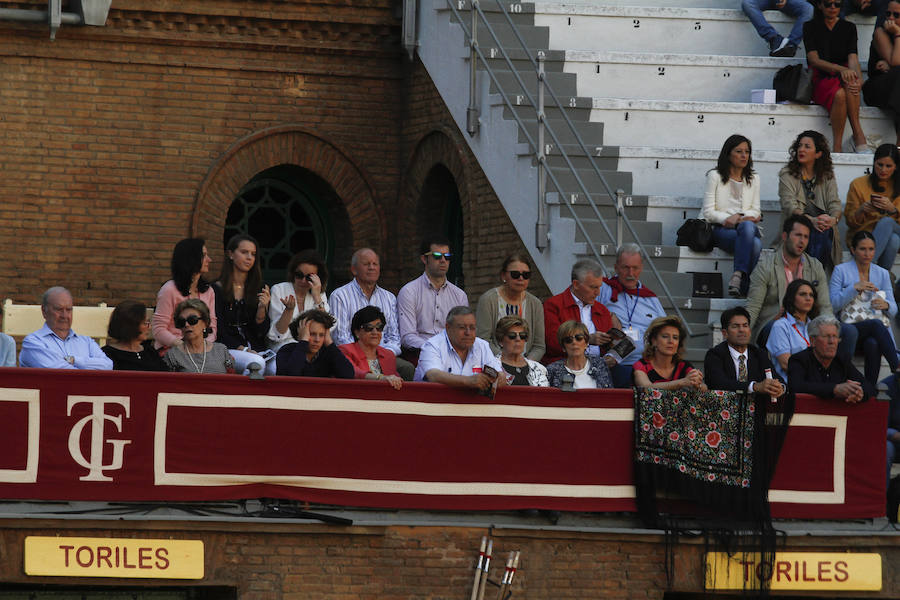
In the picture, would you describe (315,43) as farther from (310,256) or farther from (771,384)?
(771,384)

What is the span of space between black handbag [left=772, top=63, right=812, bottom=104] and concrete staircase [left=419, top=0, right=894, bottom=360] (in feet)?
0.54

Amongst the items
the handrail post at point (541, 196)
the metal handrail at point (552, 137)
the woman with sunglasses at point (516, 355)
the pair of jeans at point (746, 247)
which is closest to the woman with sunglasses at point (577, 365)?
the woman with sunglasses at point (516, 355)

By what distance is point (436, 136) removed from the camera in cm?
1814

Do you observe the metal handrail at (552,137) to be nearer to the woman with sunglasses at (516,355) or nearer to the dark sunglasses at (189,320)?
the woman with sunglasses at (516,355)

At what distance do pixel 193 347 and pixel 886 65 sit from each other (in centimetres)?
866

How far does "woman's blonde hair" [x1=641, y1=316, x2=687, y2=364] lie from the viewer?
1148cm

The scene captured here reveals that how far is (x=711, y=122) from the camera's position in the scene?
54.2 ft

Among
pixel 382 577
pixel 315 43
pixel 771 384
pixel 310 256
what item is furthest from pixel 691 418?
pixel 315 43

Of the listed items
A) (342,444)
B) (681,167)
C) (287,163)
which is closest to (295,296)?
→ (342,444)

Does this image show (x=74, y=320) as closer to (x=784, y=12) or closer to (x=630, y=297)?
(x=630, y=297)

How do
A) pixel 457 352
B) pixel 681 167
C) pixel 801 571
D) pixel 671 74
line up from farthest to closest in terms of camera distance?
pixel 671 74, pixel 681 167, pixel 457 352, pixel 801 571

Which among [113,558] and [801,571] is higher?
[113,558]

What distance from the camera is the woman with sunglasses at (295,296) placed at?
12250mm

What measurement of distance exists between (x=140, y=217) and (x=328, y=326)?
750 centimetres
